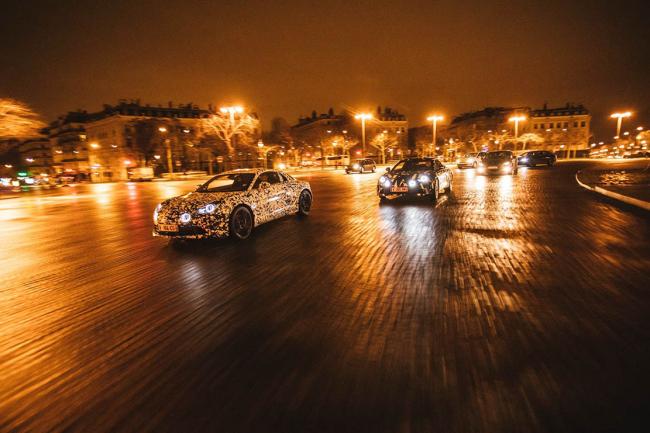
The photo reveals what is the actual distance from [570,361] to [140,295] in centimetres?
450

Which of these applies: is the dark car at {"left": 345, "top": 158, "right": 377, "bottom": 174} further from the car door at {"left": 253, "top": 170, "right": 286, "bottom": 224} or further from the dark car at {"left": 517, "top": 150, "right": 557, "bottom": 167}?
the car door at {"left": 253, "top": 170, "right": 286, "bottom": 224}

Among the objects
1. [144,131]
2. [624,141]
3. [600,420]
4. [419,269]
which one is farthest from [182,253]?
[624,141]

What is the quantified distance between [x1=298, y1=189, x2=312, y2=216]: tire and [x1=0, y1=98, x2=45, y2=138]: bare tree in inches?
778

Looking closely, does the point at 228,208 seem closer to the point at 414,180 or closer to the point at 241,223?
the point at 241,223

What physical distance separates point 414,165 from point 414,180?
1588 millimetres

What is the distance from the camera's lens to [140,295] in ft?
15.0

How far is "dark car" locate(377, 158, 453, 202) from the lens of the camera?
12.4 meters

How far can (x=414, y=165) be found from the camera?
1375 cm

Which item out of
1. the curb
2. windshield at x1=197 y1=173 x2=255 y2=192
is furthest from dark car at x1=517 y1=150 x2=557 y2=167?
windshield at x1=197 y1=173 x2=255 y2=192

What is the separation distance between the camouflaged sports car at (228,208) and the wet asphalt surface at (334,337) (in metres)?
0.52

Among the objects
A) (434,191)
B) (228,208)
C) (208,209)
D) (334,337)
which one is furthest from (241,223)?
(434,191)

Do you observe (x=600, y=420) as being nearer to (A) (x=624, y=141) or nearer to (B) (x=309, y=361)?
(B) (x=309, y=361)

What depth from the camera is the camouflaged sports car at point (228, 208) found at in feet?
23.5

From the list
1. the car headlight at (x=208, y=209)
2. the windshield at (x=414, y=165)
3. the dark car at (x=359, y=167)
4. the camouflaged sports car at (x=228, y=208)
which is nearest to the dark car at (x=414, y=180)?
the windshield at (x=414, y=165)
